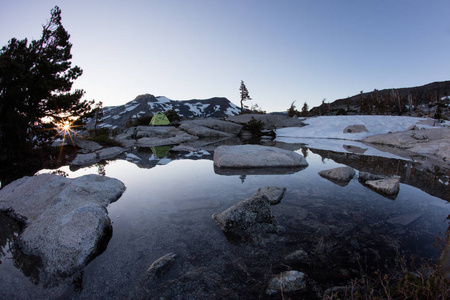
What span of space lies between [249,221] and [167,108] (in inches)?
5510

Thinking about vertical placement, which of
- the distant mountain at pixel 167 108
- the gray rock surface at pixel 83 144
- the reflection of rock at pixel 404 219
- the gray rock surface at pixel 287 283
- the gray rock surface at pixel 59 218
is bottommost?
the reflection of rock at pixel 404 219

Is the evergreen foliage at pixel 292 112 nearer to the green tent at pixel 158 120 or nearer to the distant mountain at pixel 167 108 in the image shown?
the green tent at pixel 158 120

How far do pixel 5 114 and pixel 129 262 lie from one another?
31.6 feet

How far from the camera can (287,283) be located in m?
2.32

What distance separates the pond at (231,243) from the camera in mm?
2416

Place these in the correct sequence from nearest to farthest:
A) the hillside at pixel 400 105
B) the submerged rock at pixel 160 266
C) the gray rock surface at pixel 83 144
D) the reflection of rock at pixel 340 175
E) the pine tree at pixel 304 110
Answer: the submerged rock at pixel 160 266 < the reflection of rock at pixel 340 175 < the gray rock surface at pixel 83 144 < the hillside at pixel 400 105 < the pine tree at pixel 304 110

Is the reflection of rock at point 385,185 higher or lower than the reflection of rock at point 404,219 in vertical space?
higher

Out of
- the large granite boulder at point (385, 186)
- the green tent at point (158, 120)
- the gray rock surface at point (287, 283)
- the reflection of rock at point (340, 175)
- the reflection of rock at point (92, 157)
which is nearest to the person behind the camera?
the gray rock surface at point (287, 283)

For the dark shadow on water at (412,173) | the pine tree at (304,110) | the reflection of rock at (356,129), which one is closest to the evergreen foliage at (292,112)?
the pine tree at (304,110)

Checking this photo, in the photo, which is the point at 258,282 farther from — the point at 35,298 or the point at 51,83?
the point at 51,83

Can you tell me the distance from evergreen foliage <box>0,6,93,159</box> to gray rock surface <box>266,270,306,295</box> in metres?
10.5

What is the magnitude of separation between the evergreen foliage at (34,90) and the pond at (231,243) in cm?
652

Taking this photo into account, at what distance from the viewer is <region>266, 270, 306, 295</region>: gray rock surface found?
89.8 inches

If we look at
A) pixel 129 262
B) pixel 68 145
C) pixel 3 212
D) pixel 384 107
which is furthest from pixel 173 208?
pixel 384 107
